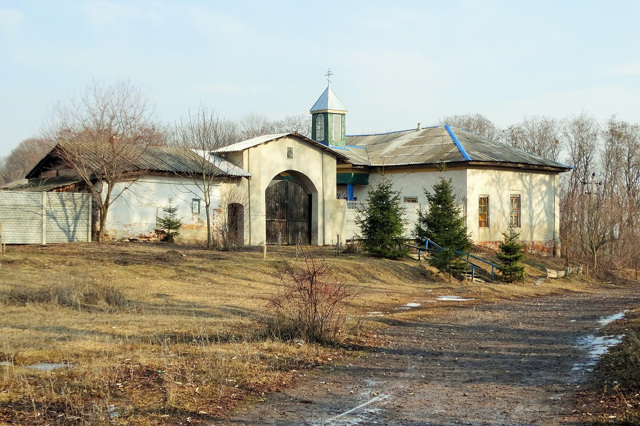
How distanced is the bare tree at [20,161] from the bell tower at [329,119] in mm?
49615

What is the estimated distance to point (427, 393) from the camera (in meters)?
8.11

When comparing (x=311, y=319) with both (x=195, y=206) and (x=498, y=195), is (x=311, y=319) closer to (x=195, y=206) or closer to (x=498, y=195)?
(x=195, y=206)

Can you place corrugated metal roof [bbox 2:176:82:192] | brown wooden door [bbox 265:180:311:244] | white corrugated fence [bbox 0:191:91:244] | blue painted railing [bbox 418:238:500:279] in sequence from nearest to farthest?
white corrugated fence [bbox 0:191:91:244] < blue painted railing [bbox 418:238:500:279] < corrugated metal roof [bbox 2:176:82:192] < brown wooden door [bbox 265:180:311:244]

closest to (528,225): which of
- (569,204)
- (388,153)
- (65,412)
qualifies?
(388,153)

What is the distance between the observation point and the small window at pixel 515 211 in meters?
37.1

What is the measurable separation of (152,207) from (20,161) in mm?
71547

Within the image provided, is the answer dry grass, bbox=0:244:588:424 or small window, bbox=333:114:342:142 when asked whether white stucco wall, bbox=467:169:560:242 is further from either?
dry grass, bbox=0:244:588:424

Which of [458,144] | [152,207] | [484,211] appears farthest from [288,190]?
[484,211]

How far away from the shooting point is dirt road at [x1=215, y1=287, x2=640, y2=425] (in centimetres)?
711

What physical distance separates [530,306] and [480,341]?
7.35m

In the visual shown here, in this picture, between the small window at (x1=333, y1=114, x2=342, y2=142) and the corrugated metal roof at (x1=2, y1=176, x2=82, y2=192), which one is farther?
the small window at (x1=333, y1=114, x2=342, y2=142)

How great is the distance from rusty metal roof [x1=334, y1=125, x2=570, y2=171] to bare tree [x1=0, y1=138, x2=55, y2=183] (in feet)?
169

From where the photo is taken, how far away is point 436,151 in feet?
121

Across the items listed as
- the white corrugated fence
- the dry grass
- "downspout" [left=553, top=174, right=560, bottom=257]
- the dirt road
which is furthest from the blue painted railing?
the white corrugated fence
